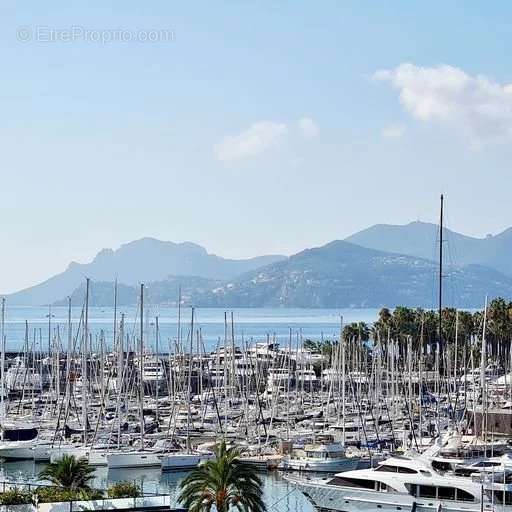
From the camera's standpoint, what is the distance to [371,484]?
140 feet

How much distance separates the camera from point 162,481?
173 ft

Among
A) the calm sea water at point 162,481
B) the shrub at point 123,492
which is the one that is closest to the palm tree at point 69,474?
the shrub at point 123,492

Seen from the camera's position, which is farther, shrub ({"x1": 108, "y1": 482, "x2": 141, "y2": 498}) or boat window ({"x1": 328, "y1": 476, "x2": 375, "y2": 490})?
boat window ({"x1": 328, "y1": 476, "x2": 375, "y2": 490})

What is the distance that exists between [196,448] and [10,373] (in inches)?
1545

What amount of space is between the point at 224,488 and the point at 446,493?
1372cm

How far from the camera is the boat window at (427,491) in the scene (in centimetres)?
4159

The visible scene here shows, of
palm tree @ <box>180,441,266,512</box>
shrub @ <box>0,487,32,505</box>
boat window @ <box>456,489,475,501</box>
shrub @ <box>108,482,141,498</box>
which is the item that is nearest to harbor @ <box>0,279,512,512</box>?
boat window @ <box>456,489,475,501</box>

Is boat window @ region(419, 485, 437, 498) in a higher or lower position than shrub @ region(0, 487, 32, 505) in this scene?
lower

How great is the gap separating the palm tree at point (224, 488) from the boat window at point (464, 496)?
41.5 ft

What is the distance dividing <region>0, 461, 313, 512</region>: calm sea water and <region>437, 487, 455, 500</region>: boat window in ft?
24.6

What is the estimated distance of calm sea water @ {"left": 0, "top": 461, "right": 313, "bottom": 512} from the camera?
1923 inches

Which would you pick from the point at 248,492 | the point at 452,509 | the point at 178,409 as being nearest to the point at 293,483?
the point at 452,509

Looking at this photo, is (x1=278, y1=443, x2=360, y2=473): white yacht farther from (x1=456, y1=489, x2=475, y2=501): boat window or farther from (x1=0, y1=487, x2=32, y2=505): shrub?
(x1=0, y1=487, x2=32, y2=505): shrub

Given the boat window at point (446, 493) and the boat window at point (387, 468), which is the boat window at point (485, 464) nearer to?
the boat window at point (446, 493)
